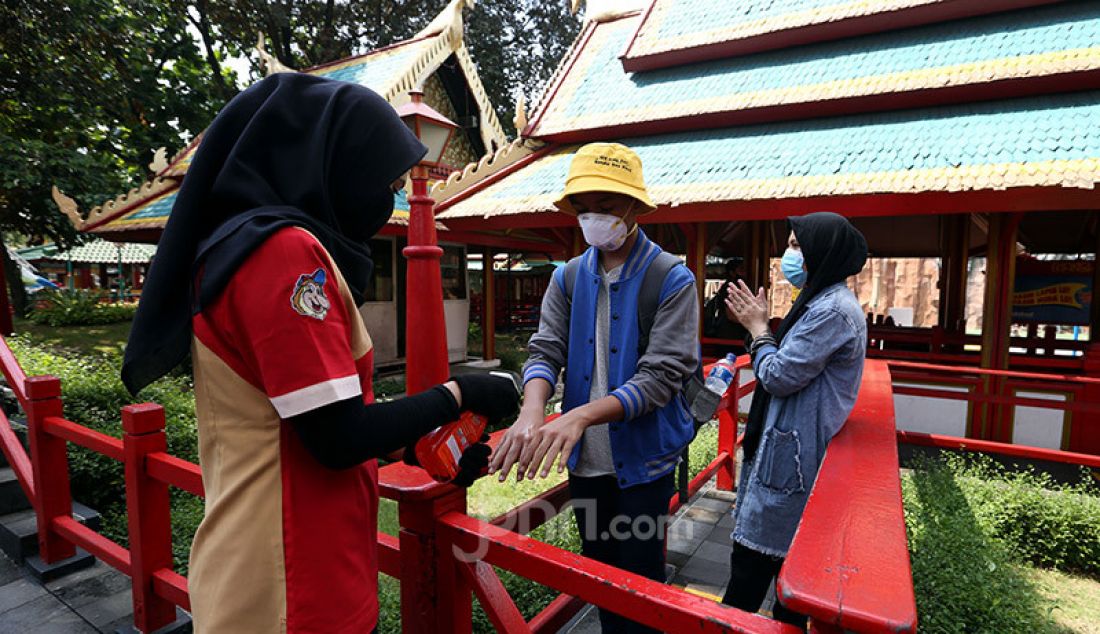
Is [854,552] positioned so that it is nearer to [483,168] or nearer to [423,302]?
[423,302]

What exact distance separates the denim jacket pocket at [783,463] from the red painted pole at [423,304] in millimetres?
1258

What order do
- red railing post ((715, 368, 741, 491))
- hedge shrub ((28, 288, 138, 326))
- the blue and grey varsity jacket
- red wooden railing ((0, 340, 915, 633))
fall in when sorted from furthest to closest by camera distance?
1. hedge shrub ((28, 288, 138, 326))
2. red railing post ((715, 368, 741, 491))
3. the blue and grey varsity jacket
4. red wooden railing ((0, 340, 915, 633))

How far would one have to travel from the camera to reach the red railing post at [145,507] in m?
2.21

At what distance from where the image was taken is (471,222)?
729 centimetres

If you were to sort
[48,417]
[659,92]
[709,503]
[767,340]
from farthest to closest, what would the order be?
1. [659,92]
2. [709,503]
3. [48,417]
4. [767,340]

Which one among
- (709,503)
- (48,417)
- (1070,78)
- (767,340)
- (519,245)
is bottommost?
(709,503)

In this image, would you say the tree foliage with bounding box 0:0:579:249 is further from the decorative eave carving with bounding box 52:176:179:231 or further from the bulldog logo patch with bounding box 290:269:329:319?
the bulldog logo patch with bounding box 290:269:329:319

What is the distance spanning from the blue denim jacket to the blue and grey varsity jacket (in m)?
0.60

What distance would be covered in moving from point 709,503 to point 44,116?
488 inches

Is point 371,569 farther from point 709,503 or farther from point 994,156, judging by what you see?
point 994,156

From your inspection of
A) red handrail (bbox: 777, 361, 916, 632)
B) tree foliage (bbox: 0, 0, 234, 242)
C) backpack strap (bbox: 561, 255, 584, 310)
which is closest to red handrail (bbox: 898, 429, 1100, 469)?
red handrail (bbox: 777, 361, 916, 632)

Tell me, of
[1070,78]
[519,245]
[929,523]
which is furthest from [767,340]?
[519,245]

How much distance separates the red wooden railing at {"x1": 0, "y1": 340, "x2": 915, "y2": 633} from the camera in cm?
88

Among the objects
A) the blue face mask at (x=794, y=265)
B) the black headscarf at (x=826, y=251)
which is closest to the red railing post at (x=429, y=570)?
the black headscarf at (x=826, y=251)
